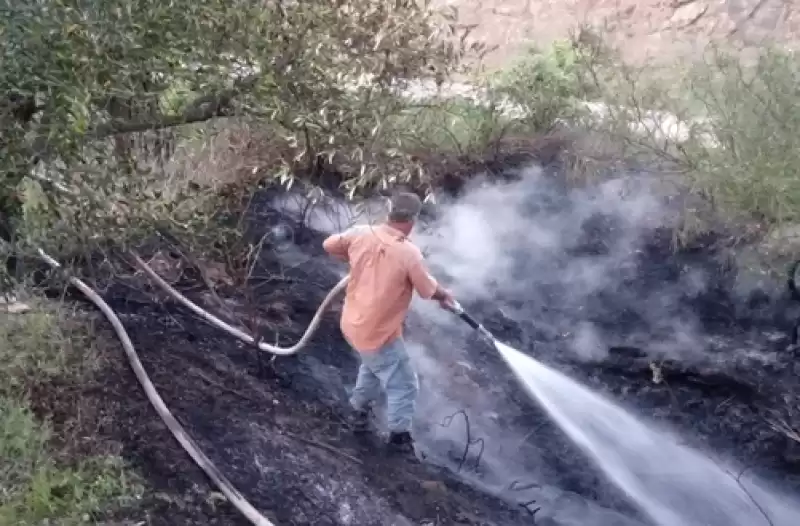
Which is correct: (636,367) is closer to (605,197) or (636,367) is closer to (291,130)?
(605,197)

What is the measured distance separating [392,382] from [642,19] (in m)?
12.0

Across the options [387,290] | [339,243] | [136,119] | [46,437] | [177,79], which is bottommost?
[46,437]

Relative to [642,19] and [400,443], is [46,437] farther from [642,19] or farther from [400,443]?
[642,19]

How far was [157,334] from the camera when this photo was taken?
566 cm

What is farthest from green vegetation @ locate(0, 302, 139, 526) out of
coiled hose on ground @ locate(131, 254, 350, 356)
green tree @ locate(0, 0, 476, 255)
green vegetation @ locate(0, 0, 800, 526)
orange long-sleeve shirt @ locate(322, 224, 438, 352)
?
orange long-sleeve shirt @ locate(322, 224, 438, 352)

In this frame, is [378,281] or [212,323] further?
[212,323]

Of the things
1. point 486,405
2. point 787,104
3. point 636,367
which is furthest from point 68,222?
point 787,104

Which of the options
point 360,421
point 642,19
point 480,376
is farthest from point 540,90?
point 642,19

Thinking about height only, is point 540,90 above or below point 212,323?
above

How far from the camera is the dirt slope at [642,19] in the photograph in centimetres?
1391

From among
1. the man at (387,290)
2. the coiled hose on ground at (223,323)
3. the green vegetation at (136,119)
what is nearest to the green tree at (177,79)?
the green vegetation at (136,119)

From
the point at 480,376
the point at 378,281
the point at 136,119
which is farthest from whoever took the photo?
the point at 480,376

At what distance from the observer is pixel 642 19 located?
49.5 feet

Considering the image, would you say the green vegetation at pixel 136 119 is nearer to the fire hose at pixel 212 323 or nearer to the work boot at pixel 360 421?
the fire hose at pixel 212 323
